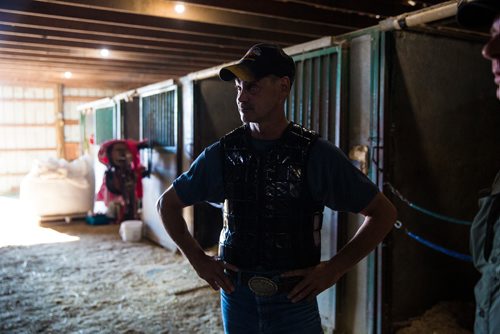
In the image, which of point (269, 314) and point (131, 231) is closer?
point (269, 314)

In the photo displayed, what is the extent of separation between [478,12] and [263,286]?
34.8 inches

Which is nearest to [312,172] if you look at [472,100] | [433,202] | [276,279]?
[276,279]

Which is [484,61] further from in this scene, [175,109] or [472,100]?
[175,109]

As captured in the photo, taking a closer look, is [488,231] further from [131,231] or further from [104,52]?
[104,52]

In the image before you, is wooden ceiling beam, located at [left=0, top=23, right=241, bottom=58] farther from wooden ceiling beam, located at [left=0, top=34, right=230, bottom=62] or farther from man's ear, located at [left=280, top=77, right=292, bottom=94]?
man's ear, located at [left=280, top=77, right=292, bottom=94]

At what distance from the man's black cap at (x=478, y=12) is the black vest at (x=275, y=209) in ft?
1.63

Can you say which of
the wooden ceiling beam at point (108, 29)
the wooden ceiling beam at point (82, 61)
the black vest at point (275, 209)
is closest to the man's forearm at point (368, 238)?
the black vest at point (275, 209)

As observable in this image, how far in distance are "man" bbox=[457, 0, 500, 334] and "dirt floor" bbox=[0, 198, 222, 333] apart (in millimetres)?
1999

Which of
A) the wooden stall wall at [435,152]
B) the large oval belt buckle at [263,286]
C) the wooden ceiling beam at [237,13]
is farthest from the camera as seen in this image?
the wooden ceiling beam at [237,13]

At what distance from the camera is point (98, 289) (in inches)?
144

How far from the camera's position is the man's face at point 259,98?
1.33 m

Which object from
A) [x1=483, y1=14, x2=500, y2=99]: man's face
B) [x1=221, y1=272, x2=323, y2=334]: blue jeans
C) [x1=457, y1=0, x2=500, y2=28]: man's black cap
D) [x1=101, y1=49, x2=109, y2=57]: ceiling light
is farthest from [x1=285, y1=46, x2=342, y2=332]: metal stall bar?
[x1=101, y1=49, x2=109, y2=57]: ceiling light

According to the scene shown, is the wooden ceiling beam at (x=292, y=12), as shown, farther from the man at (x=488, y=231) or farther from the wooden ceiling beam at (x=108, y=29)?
the man at (x=488, y=231)

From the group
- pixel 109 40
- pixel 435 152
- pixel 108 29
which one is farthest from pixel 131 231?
pixel 435 152
